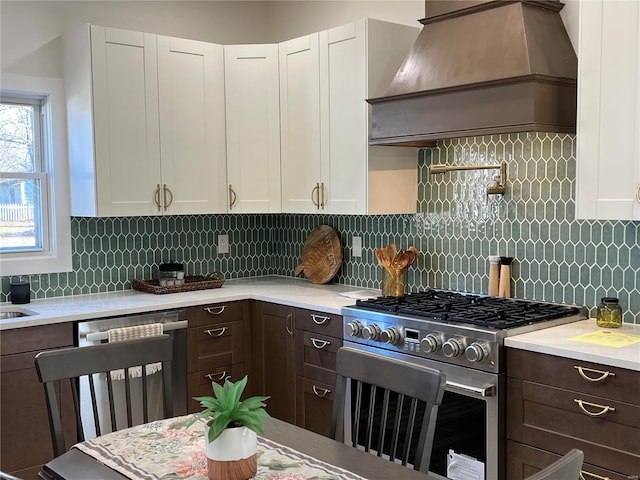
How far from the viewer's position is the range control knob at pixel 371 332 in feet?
10.9

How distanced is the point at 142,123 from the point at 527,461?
8.71 feet

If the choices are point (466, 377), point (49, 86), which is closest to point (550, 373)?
point (466, 377)

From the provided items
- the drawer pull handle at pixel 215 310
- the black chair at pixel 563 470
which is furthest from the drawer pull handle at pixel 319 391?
the black chair at pixel 563 470

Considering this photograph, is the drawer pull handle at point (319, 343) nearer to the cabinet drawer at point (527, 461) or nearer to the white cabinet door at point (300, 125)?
the white cabinet door at point (300, 125)

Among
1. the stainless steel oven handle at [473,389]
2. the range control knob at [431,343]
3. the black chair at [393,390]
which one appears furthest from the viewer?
the range control knob at [431,343]

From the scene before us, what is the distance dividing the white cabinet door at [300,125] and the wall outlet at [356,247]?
42 centimetres

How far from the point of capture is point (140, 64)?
3.98 m

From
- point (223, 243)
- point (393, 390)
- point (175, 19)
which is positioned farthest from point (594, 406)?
point (175, 19)

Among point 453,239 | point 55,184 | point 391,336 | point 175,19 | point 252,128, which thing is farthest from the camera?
point 175,19

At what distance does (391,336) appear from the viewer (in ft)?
10.6

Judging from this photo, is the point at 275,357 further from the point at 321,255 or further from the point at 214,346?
the point at 321,255

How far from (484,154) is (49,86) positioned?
2427mm

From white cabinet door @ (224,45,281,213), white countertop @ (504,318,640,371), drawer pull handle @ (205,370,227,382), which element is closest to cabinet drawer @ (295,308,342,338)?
drawer pull handle @ (205,370,227,382)

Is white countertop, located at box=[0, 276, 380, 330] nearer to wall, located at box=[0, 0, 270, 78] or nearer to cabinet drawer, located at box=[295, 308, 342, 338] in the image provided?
cabinet drawer, located at box=[295, 308, 342, 338]
